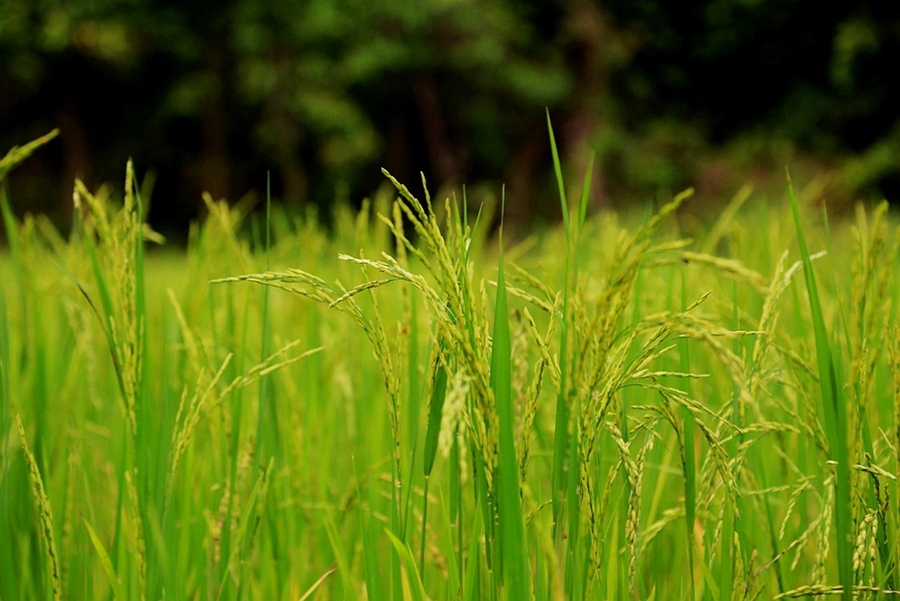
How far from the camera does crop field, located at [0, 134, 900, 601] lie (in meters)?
A: 0.60

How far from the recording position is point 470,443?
27.2 inches

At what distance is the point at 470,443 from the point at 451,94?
61.2 feet

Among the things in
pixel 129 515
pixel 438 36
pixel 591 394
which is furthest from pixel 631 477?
pixel 438 36

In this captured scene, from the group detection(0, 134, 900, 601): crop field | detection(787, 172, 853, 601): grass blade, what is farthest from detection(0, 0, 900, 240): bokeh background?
detection(787, 172, 853, 601): grass blade

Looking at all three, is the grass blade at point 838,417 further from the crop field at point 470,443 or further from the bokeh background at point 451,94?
the bokeh background at point 451,94

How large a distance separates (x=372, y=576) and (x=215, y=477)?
0.45m

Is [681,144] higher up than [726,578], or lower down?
higher up

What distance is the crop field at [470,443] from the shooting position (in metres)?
0.60

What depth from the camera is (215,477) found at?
1121mm

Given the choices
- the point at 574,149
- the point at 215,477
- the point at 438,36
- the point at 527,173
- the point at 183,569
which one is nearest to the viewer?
the point at 183,569

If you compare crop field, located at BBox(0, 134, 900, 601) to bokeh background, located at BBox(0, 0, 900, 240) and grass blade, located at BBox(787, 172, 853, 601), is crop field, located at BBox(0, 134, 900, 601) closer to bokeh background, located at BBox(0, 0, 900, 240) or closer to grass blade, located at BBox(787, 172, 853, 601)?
grass blade, located at BBox(787, 172, 853, 601)

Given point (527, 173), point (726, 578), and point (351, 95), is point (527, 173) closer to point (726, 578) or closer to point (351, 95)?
point (351, 95)

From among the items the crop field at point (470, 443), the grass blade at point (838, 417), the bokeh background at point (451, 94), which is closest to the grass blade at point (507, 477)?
the crop field at point (470, 443)

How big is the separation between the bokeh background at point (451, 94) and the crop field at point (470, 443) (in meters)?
15.0
